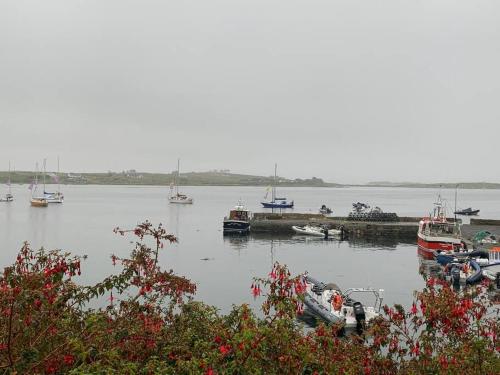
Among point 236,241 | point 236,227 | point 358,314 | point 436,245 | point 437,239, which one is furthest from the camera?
point 236,227

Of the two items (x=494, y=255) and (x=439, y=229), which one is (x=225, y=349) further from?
(x=439, y=229)

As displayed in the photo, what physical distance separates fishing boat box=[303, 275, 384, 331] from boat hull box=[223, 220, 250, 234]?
145 feet

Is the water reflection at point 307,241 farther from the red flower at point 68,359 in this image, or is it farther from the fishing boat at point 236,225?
the red flower at point 68,359

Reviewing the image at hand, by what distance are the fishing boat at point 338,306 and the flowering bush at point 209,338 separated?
55.4 ft

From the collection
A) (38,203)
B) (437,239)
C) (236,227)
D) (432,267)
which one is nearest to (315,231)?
(236,227)

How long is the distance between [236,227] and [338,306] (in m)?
50.1

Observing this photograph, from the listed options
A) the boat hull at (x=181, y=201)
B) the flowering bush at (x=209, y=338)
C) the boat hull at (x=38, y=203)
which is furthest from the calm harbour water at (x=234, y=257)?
the boat hull at (x=181, y=201)

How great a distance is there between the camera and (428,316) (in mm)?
7367

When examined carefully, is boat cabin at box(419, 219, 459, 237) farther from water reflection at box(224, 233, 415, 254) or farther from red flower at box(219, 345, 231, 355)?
red flower at box(219, 345, 231, 355)

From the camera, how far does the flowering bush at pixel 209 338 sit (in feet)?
21.5

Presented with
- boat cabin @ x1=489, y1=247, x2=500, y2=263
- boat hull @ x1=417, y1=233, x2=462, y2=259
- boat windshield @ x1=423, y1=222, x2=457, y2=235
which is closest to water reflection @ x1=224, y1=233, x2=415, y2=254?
boat windshield @ x1=423, y1=222, x2=457, y2=235

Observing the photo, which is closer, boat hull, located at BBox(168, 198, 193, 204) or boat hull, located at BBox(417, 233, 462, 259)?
boat hull, located at BBox(417, 233, 462, 259)

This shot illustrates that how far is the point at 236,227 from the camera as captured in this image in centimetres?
7725

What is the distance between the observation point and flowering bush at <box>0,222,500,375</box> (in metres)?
6.55
